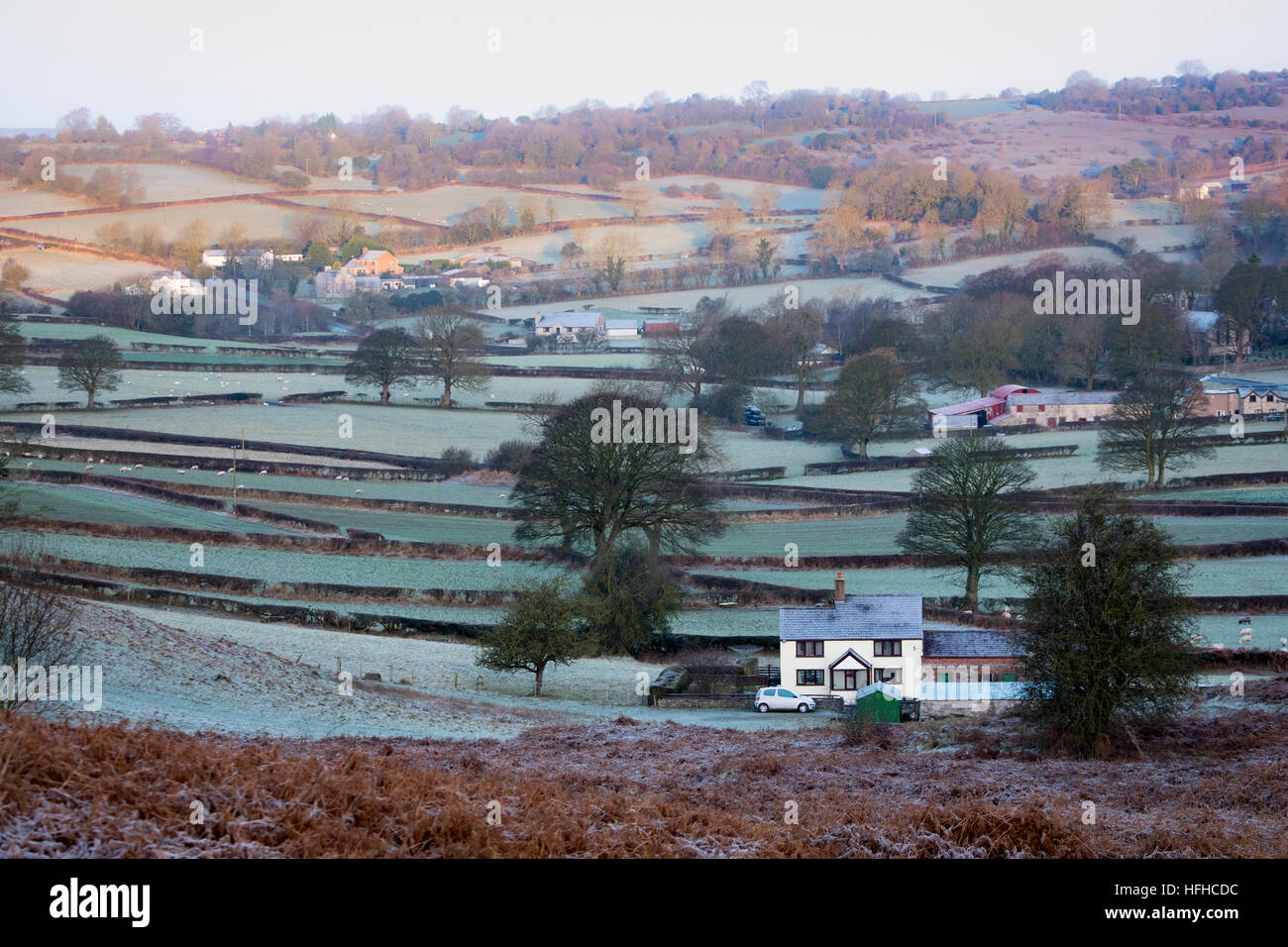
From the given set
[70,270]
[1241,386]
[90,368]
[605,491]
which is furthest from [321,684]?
[70,270]

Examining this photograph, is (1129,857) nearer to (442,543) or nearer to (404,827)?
(404,827)

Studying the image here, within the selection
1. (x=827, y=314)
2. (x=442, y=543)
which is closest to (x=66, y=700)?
(x=442, y=543)

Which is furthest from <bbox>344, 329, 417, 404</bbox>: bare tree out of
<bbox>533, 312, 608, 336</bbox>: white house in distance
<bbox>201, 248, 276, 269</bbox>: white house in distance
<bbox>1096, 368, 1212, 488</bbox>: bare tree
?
<bbox>201, 248, 276, 269</bbox>: white house in distance

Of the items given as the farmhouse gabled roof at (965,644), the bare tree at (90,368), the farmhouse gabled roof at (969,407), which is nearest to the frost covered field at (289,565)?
the farmhouse gabled roof at (965,644)

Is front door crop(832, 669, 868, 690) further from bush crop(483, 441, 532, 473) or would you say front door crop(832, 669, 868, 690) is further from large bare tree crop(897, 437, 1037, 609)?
bush crop(483, 441, 532, 473)

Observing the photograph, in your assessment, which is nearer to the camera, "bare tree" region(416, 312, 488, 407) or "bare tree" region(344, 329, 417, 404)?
"bare tree" region(344, 329, 417, 404)

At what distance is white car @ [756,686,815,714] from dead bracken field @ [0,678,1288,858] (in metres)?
11.1

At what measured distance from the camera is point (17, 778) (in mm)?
9492

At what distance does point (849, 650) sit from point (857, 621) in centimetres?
96

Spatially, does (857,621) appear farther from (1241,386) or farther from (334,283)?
(334,283)

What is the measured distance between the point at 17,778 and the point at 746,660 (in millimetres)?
27621

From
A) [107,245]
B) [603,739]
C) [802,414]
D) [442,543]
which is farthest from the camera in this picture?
[107,245]

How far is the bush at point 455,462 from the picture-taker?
61219 millimetres

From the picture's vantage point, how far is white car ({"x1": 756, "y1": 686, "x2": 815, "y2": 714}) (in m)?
30.8
